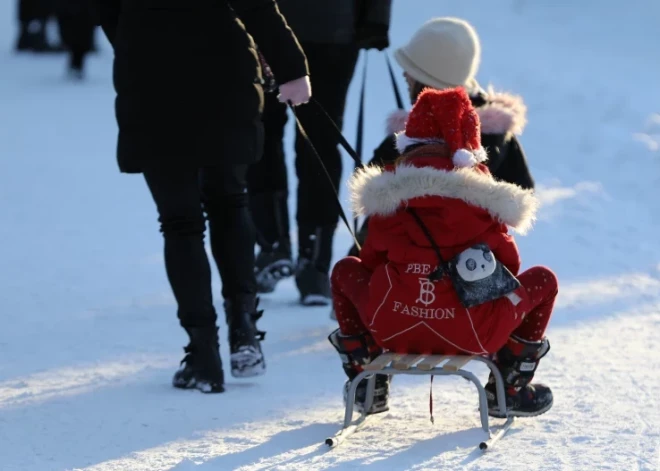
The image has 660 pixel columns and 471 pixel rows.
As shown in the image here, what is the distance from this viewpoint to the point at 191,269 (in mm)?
4191

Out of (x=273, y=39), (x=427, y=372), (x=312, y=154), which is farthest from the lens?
(x=312, y=154)

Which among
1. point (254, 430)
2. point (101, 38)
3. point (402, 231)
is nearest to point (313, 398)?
point (254, 430)

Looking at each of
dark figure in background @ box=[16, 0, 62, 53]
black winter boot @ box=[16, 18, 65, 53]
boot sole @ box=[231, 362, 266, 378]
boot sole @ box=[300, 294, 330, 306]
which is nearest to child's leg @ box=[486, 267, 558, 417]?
boot sole @ box=[231, 362, 266, 378]

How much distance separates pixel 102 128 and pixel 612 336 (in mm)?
6212

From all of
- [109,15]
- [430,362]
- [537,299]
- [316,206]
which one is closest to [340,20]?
[316,206]

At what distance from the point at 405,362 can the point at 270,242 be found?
7.44ft

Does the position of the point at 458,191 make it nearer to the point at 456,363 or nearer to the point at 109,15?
the point at 456,363

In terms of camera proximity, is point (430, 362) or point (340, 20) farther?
point (340, 20)

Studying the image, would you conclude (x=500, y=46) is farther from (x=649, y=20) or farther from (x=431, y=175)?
(x=431, y=175)

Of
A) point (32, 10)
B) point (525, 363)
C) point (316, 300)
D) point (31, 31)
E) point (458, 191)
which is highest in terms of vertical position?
point (458, 191)

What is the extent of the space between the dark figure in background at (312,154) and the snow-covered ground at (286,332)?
0.56ft

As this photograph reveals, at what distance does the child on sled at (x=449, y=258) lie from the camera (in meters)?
3.64

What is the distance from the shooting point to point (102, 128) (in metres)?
10.5

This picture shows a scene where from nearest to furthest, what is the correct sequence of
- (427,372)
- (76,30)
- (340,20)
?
(427,372)
(340,20)
(76,30)
